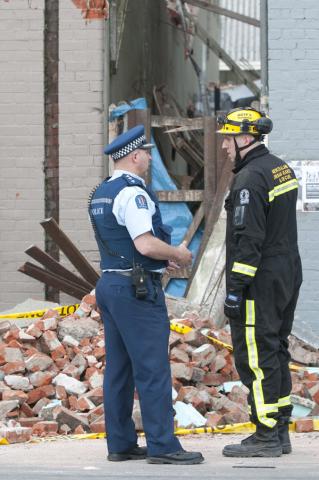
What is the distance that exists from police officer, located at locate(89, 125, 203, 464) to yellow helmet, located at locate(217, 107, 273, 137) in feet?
1.72

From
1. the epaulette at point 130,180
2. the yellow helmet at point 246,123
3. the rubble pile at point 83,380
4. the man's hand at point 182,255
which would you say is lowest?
the rubble pile at point 83,380

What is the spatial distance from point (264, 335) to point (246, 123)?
1.24 meters

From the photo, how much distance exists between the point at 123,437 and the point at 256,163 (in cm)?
177

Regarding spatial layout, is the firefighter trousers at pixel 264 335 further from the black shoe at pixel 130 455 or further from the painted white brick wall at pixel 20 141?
the painted white brick wall at pixel 20 141

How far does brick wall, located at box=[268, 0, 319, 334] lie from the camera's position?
35.8ft

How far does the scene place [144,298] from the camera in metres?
6.15

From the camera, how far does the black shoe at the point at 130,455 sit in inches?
252

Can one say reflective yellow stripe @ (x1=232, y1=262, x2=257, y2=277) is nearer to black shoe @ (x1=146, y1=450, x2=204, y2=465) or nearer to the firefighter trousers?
the firefighter trousers

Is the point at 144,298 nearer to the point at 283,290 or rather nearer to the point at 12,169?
the point at 283,290

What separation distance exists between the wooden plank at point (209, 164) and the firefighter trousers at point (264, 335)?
17.0 ft

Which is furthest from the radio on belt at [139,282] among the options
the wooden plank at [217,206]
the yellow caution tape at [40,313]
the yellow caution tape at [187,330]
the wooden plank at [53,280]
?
the wooden plank at [217,206]

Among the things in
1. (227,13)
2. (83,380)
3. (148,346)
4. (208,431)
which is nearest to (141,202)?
(148,346)

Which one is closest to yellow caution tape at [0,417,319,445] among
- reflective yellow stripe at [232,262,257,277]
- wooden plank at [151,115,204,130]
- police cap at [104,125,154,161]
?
reflective yellow stripe at [232,262,257,277]

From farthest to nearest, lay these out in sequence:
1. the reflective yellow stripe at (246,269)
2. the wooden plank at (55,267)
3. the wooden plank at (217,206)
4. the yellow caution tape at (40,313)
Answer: the wooden plank at (217,206) < the wooden plank at (55,267) < the yellow caution tape at (40,313) < the reflective yellow stripe at (246,269)
